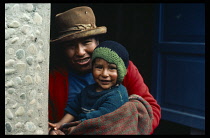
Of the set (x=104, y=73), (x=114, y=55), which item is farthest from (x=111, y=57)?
(x=104, y=73)

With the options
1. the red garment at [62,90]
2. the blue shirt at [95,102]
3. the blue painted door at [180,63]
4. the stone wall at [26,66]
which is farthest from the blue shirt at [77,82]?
the blue painted door at [180,63]

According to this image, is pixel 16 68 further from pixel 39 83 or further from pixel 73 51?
pixel 73 51

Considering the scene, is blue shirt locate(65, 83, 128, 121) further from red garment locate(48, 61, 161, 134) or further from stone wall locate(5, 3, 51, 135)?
stone wall locate(5, 3, 51, 135)

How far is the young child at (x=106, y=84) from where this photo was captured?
208cm

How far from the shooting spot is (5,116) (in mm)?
1896

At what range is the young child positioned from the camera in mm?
2082

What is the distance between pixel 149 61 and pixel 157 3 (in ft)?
2.88

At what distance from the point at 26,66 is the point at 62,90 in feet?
2.14

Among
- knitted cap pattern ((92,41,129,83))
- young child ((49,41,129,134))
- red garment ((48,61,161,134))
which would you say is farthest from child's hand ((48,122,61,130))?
knitted cap pattern ((92,41,129,83))

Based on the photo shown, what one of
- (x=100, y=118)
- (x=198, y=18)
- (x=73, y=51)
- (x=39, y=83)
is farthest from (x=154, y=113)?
(x=198, y=18)

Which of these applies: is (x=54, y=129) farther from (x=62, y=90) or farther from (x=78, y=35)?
(x=78, y=35)

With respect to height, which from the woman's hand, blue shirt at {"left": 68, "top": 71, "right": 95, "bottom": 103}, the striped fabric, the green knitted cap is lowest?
the woman's hand

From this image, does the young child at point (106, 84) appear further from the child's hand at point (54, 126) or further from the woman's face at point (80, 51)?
the woman's face at point (80, 51)

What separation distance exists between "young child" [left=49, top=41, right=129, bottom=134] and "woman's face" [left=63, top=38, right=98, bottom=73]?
0.23 meters
